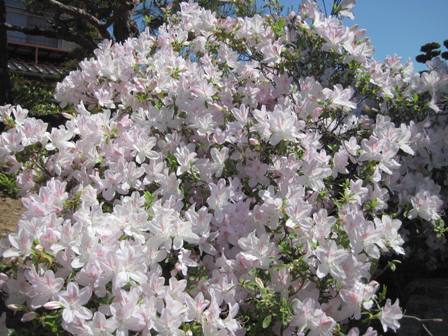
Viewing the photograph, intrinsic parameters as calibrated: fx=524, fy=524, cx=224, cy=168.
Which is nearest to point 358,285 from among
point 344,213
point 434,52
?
point 344,213

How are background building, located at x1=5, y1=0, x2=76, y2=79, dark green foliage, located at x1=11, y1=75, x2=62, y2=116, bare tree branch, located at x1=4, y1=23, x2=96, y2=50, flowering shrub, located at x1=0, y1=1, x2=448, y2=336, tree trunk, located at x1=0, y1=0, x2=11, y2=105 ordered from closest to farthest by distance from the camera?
flowering shrub, located at x1=0, y1=1, x2=448, y2=336 → bare tree branch, located at x1=4, y1=23, x2=96, y2=50 → tree trunk, located at x1=0, y1=0, x2=11, y2=105 → dark green foliage, located at x1=11, y1=75, x2=62, y2=116 → background building, located at x1=5, y1=0, x2=76, y2=79

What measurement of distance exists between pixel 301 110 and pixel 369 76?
0.52 metres

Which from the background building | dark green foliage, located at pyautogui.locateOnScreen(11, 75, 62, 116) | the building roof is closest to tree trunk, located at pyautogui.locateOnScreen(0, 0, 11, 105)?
dark green foliage, located at pyautogui.locateOnScreen(11, 75, 62, 116)

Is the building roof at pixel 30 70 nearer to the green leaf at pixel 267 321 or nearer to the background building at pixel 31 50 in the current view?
the background building at pixel 31 50

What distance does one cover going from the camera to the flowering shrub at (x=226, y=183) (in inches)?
57.5

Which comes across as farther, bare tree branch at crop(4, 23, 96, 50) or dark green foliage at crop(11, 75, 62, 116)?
dark green foliage at crop(11, 75, 62, 116)

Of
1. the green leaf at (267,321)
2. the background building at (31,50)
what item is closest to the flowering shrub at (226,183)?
the green leaf at (267,321)

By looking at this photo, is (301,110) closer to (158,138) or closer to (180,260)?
(158,138)

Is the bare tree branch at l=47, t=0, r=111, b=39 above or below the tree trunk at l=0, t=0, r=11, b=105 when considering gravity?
above

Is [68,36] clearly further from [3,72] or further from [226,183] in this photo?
[226,183]

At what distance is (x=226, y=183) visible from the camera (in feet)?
6.63

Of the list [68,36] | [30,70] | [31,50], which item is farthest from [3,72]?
[31,50]

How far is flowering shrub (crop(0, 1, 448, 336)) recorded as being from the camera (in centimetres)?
146

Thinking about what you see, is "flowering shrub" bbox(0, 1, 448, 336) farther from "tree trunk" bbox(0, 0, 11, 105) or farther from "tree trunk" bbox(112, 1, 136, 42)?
"tree trunk" bbox(0, 0, 11, 105)
